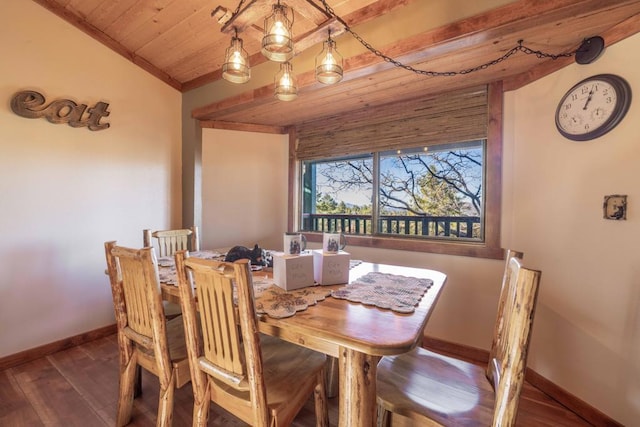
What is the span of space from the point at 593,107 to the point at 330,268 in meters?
1.83

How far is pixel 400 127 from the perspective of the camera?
262 centimetres

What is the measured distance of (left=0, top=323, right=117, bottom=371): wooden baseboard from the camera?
2012 mm

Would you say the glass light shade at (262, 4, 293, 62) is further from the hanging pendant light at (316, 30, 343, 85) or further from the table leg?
the table leg

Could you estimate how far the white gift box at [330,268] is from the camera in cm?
145

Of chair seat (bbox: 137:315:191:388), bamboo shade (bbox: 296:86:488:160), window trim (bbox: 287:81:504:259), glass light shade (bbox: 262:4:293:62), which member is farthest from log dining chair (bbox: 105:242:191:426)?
bamboo shade (bbox: 296:86:488:160)

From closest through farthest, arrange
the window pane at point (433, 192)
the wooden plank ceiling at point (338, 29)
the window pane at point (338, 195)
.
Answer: the wooden plank ceiling at point (338, 29) → the window pane at point (433, 192) → the window pane at point (338, 195)

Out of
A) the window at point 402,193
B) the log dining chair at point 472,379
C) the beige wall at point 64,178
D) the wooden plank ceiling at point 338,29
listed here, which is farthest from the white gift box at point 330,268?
the beige wall at point 64,178

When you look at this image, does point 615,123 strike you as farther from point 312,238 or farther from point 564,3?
point 312,238

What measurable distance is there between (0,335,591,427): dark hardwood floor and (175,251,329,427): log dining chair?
0.56 metres

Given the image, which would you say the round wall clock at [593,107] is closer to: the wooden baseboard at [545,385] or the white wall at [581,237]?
the white wall at [581,237]

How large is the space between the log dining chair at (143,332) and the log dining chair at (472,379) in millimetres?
977

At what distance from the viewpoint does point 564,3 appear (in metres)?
1.26

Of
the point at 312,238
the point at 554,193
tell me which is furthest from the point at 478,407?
the point at 312,238

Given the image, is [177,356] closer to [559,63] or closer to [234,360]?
[234,360]
